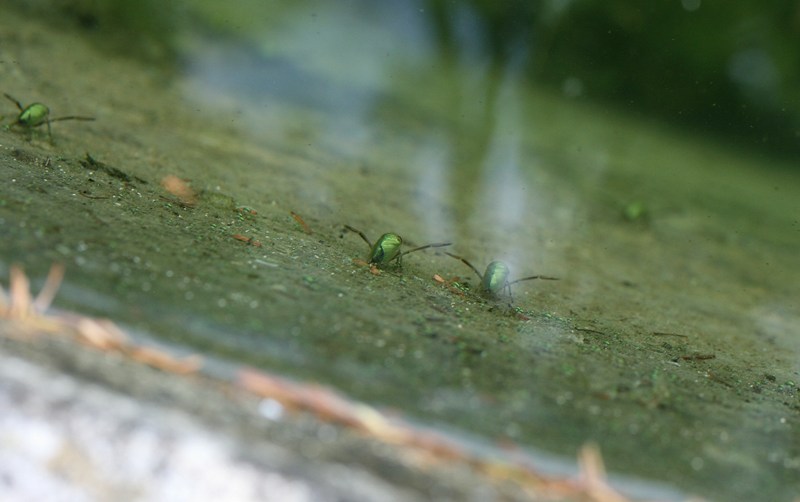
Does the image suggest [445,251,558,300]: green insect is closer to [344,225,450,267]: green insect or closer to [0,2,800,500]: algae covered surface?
[0,2,800,500]: algae covered surface

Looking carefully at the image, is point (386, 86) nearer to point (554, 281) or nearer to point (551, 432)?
point (554, 281)

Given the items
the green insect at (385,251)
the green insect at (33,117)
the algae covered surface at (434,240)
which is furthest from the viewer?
the green insect at (33,117)

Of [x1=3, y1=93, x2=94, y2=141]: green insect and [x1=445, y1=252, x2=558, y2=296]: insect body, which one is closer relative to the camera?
[x1=445, y1=252, x2=558, y2=296]: insect body

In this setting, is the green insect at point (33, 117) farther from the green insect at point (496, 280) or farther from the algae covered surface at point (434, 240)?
the green insect at point (496, 280)

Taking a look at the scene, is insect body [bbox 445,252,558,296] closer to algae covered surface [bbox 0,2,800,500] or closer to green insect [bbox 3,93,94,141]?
algae covered surface [bbox 0,2,800,500]

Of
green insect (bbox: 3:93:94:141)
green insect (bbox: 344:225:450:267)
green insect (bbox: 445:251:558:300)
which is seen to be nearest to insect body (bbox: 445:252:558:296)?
green insect (bbox: 445:251:558:300)

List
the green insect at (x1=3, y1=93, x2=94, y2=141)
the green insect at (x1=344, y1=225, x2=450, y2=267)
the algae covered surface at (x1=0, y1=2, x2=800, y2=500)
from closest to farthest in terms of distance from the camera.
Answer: the algae covered surface at (x1=0, y1=2, x2=800, y2=500) → the green insect at (x1=344, y1=225, x2=450, y2=267) → the green insect at (x1=3, y1=93, x2=94, y2=141)

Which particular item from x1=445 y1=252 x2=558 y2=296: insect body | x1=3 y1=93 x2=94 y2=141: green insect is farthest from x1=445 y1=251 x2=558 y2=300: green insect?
x1=3 y1=93 x2=94 y2=141: green insect

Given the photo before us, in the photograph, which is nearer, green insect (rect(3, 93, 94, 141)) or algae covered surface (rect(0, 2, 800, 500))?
algae covered surface (rect(0, 2, 800, 500))

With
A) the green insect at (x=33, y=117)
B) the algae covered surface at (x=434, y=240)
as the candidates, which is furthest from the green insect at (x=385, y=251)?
the green insect at (x=33, y=117)

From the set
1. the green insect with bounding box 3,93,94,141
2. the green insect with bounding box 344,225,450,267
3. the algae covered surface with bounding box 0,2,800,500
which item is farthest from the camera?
the green insect with bounding box 3,93,94,141
